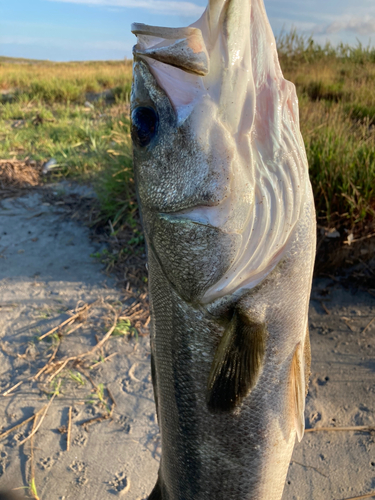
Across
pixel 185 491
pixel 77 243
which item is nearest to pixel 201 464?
pixel 185 491

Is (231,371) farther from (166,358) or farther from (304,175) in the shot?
(304,175)

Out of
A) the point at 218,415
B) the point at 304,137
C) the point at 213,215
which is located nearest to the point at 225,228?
the point at 213,215

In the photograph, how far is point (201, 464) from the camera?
123 centimetres

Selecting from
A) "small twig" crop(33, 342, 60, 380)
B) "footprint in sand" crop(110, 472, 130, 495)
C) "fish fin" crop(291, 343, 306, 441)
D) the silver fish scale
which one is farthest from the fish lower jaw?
"small twig" crop(33, 342, 60, 380)

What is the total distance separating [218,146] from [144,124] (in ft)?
0.84

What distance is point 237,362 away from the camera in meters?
1.11

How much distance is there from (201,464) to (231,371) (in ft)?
1.25

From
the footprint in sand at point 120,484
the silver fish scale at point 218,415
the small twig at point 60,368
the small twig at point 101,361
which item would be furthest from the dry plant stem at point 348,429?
the small twig at point 60,368

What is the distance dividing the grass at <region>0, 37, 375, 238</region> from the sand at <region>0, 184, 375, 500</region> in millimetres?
801

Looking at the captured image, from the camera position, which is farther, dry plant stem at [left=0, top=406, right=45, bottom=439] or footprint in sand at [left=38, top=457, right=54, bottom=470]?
dry plant stem at [left=0, top=406, right=45, bottom=439]

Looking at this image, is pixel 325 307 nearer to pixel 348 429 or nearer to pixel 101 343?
pixel 348 429

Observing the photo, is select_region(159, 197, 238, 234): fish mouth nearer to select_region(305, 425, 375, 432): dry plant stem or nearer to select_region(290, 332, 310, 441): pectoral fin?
select_region(290, 332, 310, 441): pectoral fin

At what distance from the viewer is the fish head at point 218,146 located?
105 cm

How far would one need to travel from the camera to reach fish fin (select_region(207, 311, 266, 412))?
1100mm
